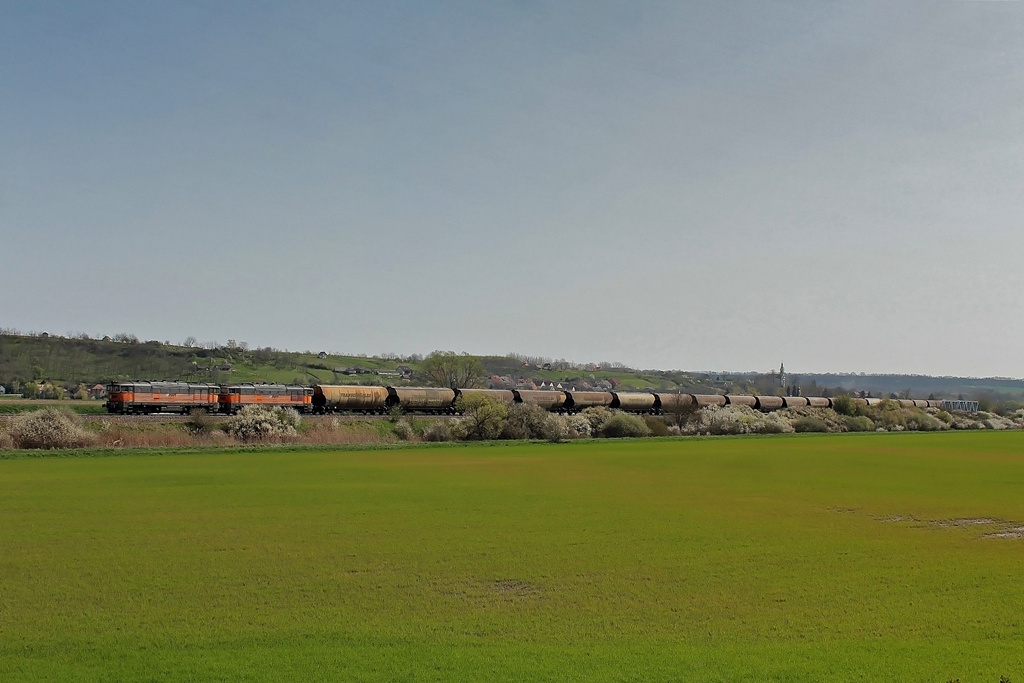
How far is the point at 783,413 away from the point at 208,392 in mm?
66365

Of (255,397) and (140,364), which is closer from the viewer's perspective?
(255,397)

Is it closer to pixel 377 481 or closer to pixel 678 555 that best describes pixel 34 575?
pixel 678 555

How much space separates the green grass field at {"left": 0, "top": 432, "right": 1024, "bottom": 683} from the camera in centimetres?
1240

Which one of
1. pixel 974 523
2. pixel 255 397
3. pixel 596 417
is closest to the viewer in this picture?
pixel 974 523

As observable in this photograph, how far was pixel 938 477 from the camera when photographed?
42219mm

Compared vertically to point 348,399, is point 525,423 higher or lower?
lower

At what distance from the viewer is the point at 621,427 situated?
257 ft

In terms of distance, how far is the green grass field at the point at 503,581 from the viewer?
12.4 meters

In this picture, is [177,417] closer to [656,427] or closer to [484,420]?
[484,420]

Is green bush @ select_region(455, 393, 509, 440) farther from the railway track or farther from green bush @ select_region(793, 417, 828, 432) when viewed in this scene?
green bush @ select_region(793, 417, 828, 432)

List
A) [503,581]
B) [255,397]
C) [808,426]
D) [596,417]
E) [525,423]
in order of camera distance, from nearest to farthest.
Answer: [503,581]
[255,397]
[525,423]
[596,417]
[808,426]

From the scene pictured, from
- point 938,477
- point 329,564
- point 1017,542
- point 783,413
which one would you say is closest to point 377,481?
point 329,564

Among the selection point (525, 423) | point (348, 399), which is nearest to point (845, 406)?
point (525, 423)

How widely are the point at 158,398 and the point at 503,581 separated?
57280mm
